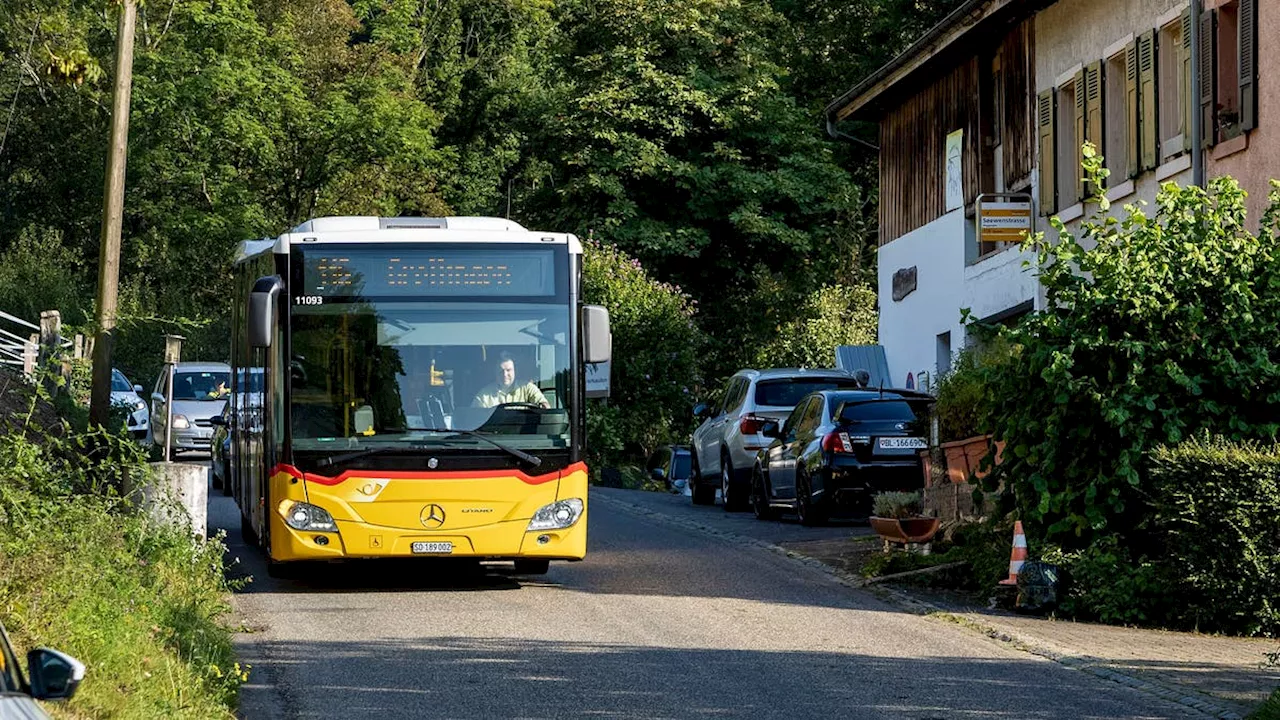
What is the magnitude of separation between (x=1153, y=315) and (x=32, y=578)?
8186 millimetres

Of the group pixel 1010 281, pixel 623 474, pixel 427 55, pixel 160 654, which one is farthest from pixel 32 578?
pixel 427 55

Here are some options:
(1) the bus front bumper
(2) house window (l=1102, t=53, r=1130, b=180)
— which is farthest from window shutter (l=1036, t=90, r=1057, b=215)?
(1) the bus front bumper

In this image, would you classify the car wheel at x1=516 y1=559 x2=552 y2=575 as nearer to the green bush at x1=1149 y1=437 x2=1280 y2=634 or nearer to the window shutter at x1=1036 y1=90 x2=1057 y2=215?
the green bush at x1=1149 y1=437 x2=1280 y2=634

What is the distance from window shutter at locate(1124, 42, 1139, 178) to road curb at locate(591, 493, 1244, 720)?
628 centimetres

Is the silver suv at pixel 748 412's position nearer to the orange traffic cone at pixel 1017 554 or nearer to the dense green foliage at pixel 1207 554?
the orange traffic cone at pixel 1017 554

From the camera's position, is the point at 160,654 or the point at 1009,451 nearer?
the point at 160,654

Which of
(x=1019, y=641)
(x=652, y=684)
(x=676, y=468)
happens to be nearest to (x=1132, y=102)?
(x=1019, y=641)

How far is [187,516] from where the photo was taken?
1479cm

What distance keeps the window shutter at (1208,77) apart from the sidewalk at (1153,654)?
7.46 metres

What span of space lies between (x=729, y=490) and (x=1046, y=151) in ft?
19.6

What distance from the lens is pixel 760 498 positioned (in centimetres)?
2439

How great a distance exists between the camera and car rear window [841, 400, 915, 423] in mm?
21891

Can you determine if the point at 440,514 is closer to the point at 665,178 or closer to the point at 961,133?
the point at 961,133

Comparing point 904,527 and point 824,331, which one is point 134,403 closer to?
point 824,331
